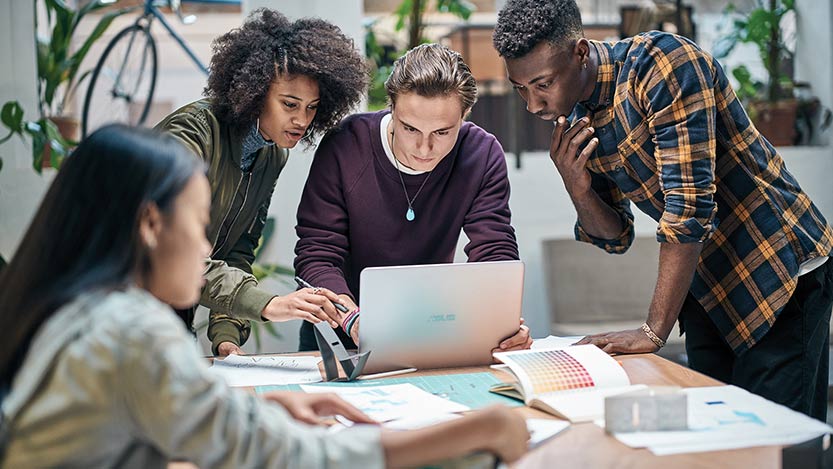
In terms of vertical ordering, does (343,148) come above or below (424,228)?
above

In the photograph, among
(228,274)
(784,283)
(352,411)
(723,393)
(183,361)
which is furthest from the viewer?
(228,274)

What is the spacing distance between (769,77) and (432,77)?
2.68m

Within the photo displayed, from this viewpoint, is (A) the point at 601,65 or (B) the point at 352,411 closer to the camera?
(B) the point at 352,411

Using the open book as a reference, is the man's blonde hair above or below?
above

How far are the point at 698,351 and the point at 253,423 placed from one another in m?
1.35

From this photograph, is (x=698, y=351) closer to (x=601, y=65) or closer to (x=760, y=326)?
(x=760, y=326)

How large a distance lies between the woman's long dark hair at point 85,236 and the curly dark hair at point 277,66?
1.11 m

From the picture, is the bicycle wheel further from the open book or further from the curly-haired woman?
the open book

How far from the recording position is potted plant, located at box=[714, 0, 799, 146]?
13.4 feet

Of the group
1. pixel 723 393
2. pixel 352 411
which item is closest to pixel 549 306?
pixel 723 393

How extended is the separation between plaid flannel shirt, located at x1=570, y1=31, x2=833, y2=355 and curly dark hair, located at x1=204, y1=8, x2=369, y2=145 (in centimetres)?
61

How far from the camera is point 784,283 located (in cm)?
185

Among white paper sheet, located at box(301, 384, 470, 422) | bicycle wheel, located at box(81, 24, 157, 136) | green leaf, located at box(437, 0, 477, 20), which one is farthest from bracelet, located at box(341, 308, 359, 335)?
green leaf, located at box(437, 0, 477, 20)

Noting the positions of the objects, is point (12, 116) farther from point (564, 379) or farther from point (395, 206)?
point (564, 379)
